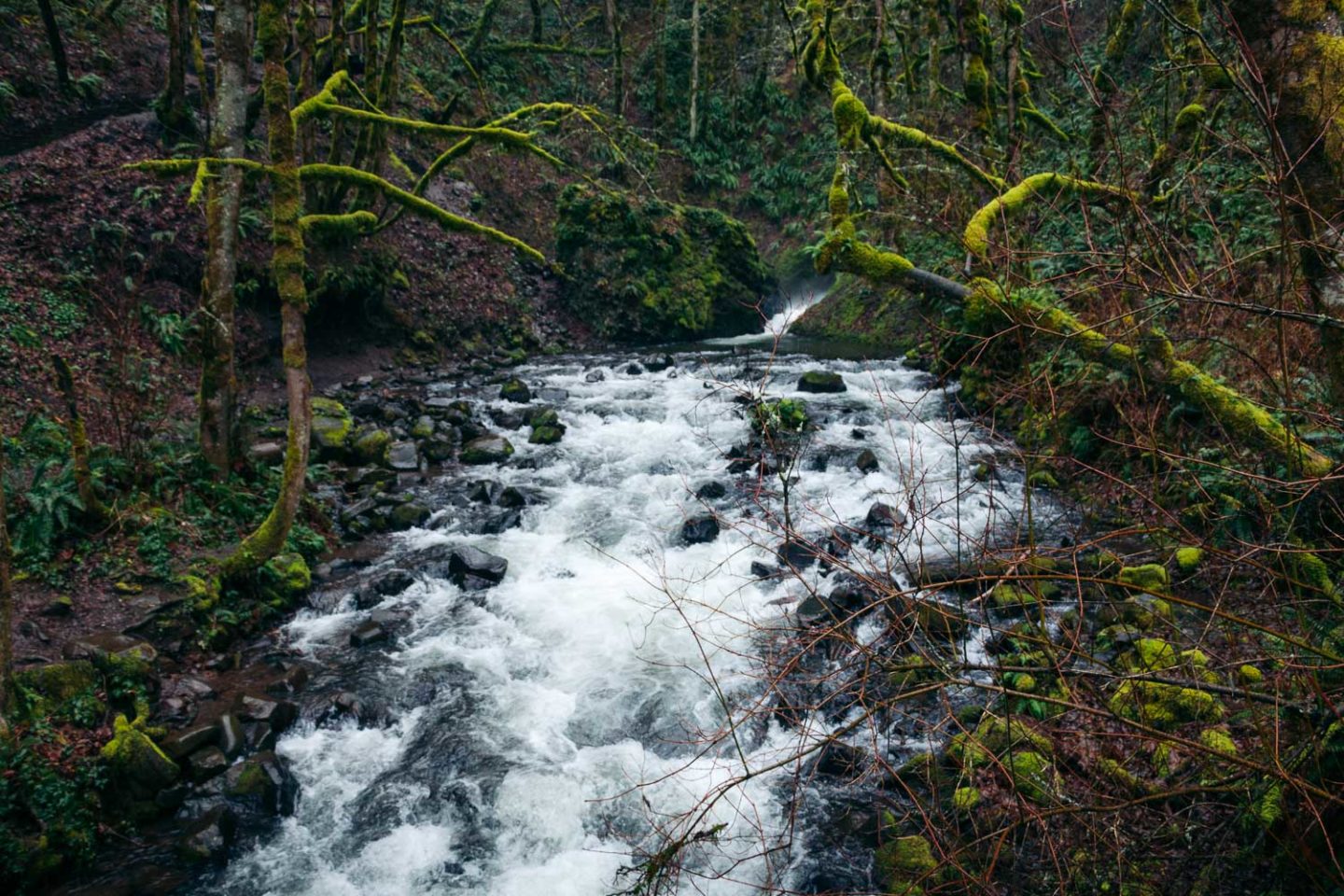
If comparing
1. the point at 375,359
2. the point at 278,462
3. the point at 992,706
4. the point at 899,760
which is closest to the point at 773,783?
the point at 899,760

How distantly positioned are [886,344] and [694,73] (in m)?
14.7

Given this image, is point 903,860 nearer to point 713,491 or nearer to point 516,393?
point 713,491

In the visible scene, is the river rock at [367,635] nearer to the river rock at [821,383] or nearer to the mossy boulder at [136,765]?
the mossy boulder at [136,765]

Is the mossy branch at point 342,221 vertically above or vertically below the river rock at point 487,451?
above

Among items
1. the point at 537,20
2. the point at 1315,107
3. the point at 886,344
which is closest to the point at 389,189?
the point at 1315,107

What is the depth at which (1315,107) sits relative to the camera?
2.84m

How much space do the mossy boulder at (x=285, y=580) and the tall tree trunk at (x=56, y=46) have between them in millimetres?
11092

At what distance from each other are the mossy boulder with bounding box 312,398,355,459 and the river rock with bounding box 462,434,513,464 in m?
1.73

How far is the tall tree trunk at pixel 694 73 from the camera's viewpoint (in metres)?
26.1

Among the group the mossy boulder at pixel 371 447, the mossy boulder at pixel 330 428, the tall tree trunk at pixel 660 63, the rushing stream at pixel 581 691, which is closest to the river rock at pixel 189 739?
the rushing stream at pixel 581 691

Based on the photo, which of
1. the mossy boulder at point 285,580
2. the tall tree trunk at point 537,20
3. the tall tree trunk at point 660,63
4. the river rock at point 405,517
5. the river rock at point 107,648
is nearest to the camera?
the river rock at point 107,648

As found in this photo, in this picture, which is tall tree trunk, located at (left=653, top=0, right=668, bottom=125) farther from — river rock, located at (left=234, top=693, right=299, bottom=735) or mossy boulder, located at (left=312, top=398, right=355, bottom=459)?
river rock, located at (left=234, top=693, right=299, bottom=735)

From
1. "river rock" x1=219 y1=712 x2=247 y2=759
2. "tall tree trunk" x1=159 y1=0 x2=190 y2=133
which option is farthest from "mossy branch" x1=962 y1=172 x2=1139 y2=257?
"tall tree trunk" x1=159 y1=0 x2=190 y2=133

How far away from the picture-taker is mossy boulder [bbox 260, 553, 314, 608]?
22.8ft
